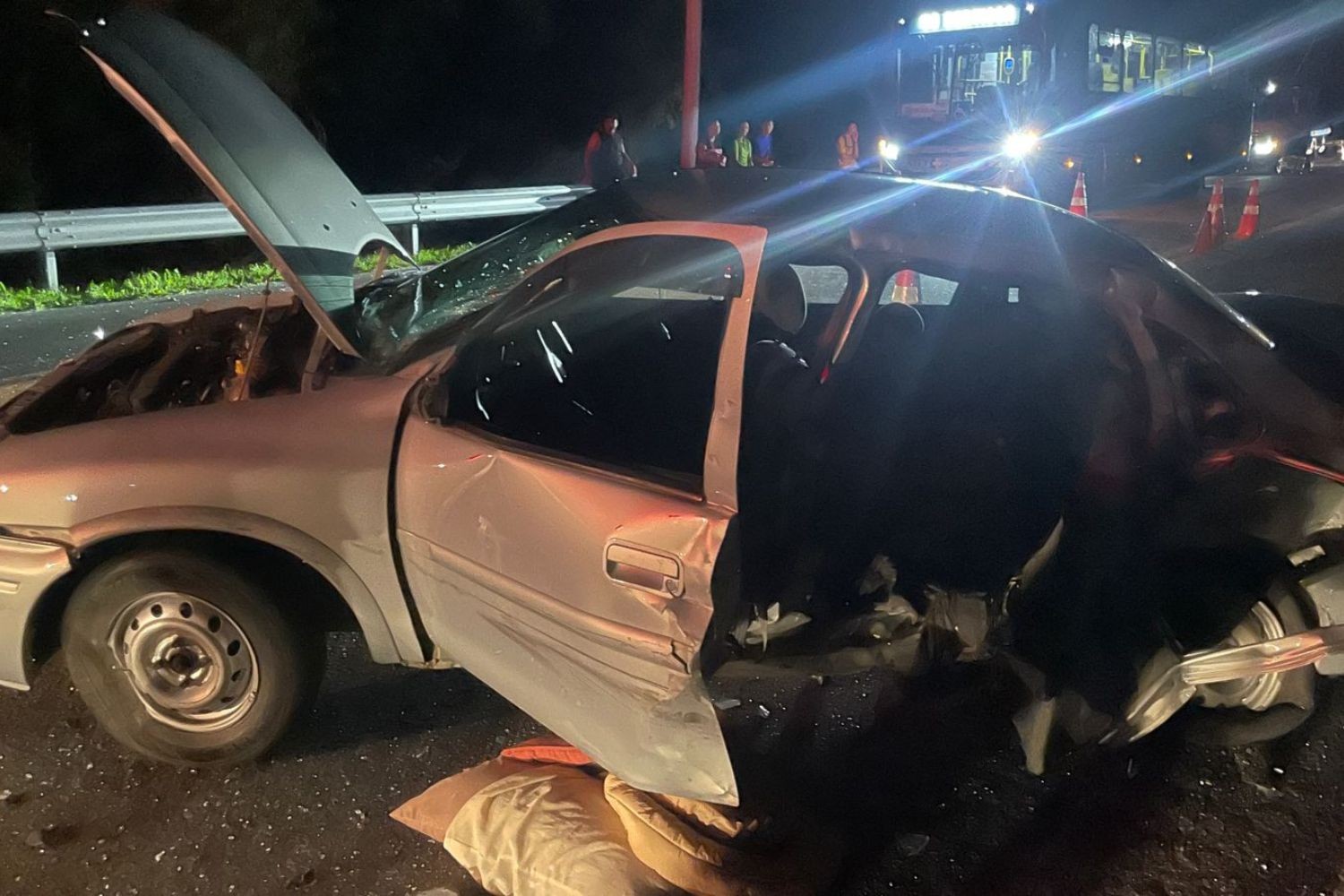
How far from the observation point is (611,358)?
11.3ft

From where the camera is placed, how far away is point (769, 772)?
292cm

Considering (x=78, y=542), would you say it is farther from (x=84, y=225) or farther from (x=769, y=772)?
(x=84, y=225)

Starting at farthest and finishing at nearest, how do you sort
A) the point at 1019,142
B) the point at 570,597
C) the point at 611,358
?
the point at 1019,142 → the point at 611,358 → the point at 570,597

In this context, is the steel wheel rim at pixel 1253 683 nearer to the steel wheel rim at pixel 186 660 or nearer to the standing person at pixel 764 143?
the steel wheel rim at pixel 186 660

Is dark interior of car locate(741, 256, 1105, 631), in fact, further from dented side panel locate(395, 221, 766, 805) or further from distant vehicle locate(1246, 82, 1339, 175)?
distant vehicle locate(1246, 82, 1339, 175)

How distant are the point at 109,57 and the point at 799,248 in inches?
69.0

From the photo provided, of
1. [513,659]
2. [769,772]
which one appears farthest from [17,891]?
[769,772]

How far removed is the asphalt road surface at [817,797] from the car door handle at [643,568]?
872 millimetres

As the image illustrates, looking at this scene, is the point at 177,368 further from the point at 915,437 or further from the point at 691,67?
the point at 691,67

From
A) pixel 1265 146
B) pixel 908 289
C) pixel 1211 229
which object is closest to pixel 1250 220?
pixel 1211 229

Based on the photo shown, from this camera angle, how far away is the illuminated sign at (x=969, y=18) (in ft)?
42.0

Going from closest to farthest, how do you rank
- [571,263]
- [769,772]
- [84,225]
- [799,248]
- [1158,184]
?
1. [799,248]
2. [571,263]
3. [769,772]
4. [84,225]
5. [1158,184]

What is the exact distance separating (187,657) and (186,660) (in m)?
0.01

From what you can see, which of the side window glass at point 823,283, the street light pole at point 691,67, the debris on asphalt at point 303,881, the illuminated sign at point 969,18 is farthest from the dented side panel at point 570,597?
the illuminated sign at point 969,18
